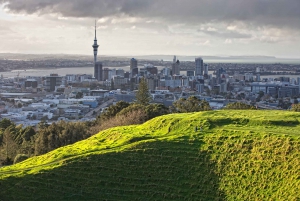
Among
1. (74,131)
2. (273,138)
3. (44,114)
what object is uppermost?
(273,138)

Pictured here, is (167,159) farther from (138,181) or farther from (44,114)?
(44,114)

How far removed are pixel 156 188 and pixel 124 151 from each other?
1.97m

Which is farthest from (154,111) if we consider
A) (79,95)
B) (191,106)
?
(79,95)

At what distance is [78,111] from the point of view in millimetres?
72125

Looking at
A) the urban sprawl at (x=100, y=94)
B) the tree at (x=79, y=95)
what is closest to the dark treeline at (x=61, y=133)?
the urban sprawl at (x=100, y=94)

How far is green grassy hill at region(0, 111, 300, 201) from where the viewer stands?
40.8ft

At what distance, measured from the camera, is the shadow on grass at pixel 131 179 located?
41.0 feet

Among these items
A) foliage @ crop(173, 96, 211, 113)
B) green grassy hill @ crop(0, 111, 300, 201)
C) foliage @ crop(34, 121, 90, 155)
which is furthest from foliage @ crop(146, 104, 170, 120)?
green grassy hill @ crop(0, 111, 300, 201)

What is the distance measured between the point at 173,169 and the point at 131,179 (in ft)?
4.83

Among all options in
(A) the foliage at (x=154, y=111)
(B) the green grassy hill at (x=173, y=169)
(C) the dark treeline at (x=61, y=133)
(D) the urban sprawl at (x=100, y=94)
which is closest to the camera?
(B) the green grassy hill at (x=173, y=169)

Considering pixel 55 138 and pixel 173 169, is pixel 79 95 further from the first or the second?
pixel 173 169

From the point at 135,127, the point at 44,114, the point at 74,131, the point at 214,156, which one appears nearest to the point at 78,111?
the point at 44,114

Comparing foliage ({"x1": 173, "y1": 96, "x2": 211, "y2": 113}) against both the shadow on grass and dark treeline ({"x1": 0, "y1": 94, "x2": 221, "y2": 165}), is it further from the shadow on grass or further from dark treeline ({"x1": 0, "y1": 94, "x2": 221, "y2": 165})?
the shadow on grass

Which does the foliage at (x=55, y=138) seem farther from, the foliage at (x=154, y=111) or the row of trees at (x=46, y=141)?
the foliage at (x=154, y=111)
